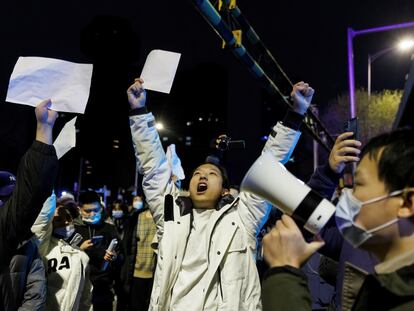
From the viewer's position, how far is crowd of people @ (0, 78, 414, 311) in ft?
→ 5.04

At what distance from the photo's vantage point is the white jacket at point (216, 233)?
2.96m

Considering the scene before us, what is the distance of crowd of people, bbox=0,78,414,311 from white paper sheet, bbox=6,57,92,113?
98 mm

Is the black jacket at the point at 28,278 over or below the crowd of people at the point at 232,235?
below

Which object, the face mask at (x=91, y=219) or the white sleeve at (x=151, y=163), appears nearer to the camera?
the white sleeve at (x=151, y=163)

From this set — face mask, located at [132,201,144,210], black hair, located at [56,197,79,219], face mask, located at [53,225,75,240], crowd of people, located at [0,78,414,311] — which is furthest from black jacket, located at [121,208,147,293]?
face mask, located at [132,201,144,210]

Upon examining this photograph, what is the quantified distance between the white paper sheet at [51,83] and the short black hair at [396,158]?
1742mm

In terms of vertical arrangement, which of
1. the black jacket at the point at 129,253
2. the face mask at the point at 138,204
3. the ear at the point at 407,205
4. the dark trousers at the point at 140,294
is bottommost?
the dark trousers at the point at 140,294

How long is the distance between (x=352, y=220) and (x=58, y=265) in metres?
3.68

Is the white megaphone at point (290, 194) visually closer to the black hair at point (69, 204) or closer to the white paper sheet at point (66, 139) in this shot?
the white paper sheet at point (66, 139)

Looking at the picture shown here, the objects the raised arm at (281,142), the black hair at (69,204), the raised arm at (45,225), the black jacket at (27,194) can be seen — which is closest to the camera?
the black jacket at (27,194)

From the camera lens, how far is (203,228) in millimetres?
3191

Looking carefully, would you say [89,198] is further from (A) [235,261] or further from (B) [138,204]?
(B) [138,204]

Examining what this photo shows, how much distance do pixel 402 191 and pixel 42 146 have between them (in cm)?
187

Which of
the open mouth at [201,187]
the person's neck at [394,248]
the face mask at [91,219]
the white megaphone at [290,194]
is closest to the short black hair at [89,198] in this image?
the face mask at [91,219]
